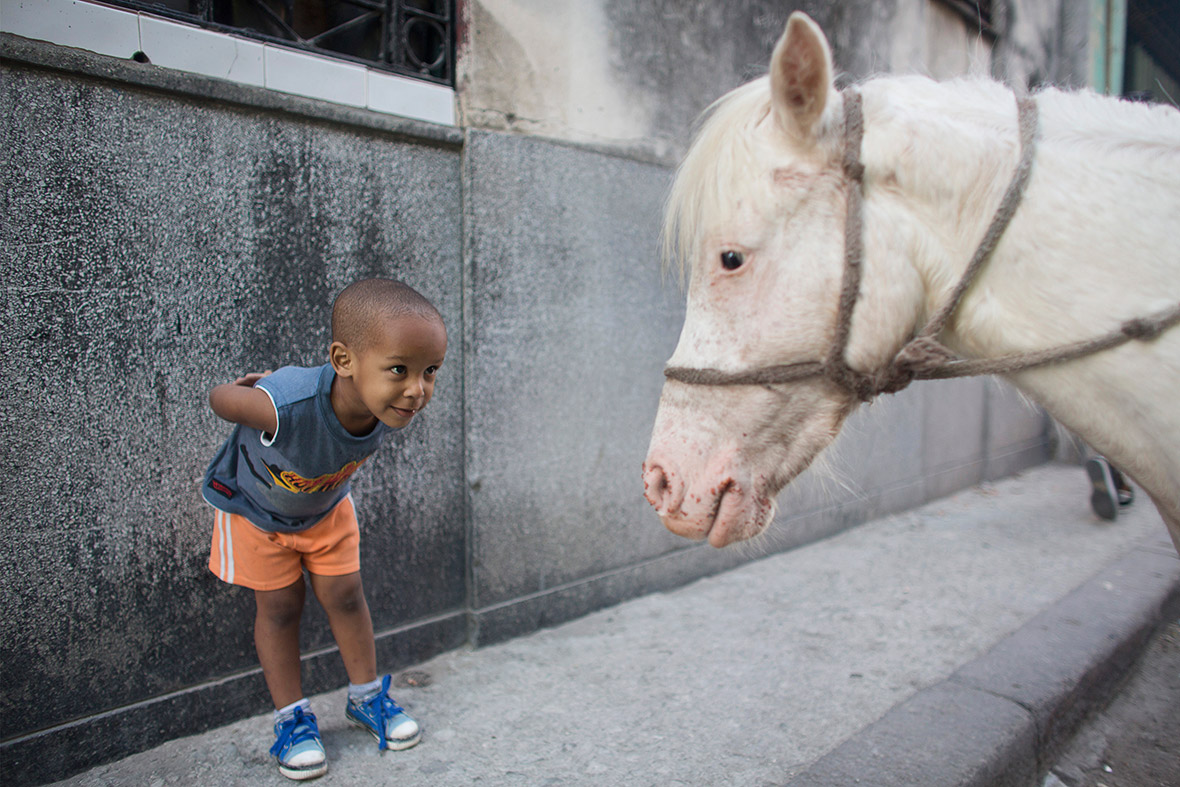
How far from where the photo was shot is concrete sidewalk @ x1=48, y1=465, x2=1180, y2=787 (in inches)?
80.6

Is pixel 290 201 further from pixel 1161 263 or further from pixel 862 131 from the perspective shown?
pixel 1161 263

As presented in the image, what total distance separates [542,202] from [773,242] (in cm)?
184

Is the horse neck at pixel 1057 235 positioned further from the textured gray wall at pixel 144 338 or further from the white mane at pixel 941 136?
the textured gray wall at pixel 144 338

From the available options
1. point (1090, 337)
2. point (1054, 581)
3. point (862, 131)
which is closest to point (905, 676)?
point (1054, 581)

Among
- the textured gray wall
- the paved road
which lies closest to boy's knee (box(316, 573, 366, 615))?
the textured gray wall

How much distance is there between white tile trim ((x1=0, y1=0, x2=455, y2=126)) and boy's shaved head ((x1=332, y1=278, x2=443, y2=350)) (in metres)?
1.02

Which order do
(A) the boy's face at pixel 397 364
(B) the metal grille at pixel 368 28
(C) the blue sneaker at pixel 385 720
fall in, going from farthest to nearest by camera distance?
(B) the metal grille at pixel 368 28, (C) the blue sneaker at pixel 385 720, (A) the boy's face at pixel 397 364

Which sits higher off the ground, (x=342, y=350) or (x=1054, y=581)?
(x=342, y=350)

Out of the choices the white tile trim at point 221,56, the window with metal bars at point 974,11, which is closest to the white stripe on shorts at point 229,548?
the white tile trim at point 221,56

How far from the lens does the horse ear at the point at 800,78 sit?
3.83ft

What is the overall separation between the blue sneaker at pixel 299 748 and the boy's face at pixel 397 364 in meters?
0.99

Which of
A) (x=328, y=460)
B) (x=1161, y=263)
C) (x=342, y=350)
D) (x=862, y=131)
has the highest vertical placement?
(x=862, y=131)

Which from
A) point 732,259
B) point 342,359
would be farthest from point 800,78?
point 342,359

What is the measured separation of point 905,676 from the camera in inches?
105
